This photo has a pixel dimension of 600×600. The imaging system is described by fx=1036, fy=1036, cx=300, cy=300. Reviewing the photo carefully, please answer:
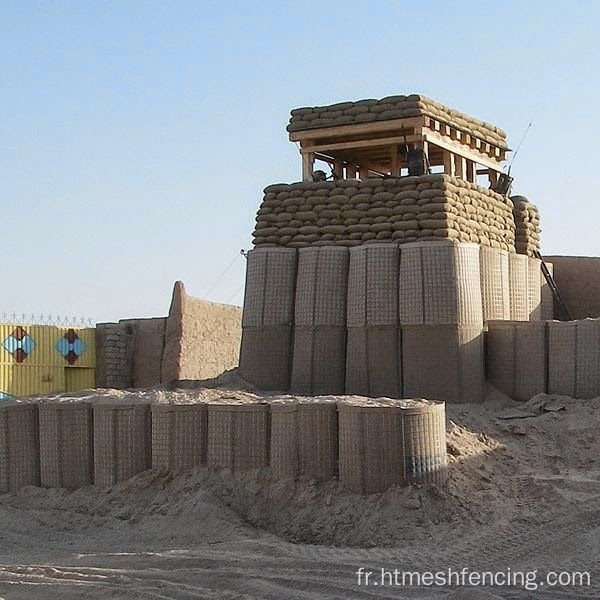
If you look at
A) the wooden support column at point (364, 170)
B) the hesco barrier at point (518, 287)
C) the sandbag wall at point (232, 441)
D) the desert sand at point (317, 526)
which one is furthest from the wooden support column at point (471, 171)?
the sandbag wall at point (232, 441)

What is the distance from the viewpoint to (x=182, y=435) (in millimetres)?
9805

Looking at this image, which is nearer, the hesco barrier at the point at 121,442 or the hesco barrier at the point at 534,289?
the hesco barrier at the point at 121,442

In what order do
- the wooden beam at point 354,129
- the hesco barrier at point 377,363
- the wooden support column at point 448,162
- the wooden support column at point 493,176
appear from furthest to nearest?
the wooden support column at point 493,176 < the wooden support column at point 448,162 < the wooden beam at point 354,129 < the hesco barrier at point 377,363

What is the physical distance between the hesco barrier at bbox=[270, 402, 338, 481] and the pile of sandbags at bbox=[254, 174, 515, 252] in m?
3.43

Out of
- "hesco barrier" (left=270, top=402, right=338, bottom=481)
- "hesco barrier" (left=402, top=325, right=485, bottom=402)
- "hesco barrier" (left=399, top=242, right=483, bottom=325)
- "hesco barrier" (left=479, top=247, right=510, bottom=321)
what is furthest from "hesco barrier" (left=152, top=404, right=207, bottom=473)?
"hesco barrier" (left=479, top=247, right=510, bottom=321)

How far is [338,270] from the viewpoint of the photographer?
480 inches

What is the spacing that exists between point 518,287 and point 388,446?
488 centimetres

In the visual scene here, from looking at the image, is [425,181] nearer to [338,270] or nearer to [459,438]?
[338,270]

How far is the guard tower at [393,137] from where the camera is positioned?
499 inches

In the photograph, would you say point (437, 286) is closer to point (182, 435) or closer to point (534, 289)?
point (534, 289)

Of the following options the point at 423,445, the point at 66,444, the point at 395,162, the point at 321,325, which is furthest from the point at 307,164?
the point at 423,445

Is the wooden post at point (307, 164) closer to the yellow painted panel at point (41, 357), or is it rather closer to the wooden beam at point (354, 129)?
the wooden beam at point (354, 129)

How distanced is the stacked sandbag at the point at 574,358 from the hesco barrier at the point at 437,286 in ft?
2.96

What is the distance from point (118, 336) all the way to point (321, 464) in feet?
25.3
